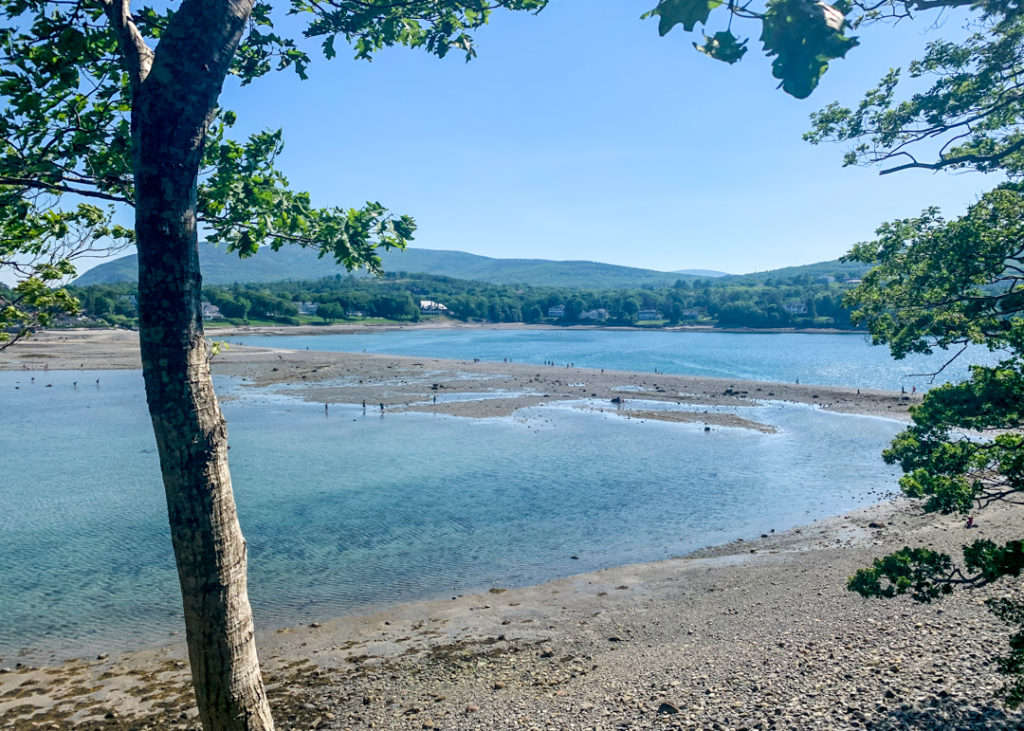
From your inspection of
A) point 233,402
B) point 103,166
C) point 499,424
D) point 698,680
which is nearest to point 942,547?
point 698,680

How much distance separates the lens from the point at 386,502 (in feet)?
81.1

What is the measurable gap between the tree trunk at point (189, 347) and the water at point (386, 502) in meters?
11.7

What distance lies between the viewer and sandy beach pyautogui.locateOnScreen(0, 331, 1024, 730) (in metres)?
8.61

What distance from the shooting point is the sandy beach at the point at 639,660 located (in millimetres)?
8609

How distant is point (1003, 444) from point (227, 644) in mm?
7833

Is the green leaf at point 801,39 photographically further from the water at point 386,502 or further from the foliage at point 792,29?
the water at point 386,502

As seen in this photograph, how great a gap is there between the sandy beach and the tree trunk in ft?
19.7

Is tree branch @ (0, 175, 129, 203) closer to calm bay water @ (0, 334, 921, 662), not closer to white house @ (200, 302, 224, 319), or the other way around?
calm bay water @ (0, 334, 921, 662)

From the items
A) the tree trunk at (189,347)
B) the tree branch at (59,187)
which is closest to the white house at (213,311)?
the tree branch at (59,187)

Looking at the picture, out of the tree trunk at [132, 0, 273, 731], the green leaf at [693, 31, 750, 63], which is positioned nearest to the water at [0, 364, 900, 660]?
the tree trunk at [132, 0, 273, 731]

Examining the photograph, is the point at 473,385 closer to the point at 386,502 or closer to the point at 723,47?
the point at 386,502

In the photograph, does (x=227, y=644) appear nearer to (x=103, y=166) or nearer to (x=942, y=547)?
(x=103, y=166)

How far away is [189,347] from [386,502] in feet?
71.7

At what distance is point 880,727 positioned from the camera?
770cm
